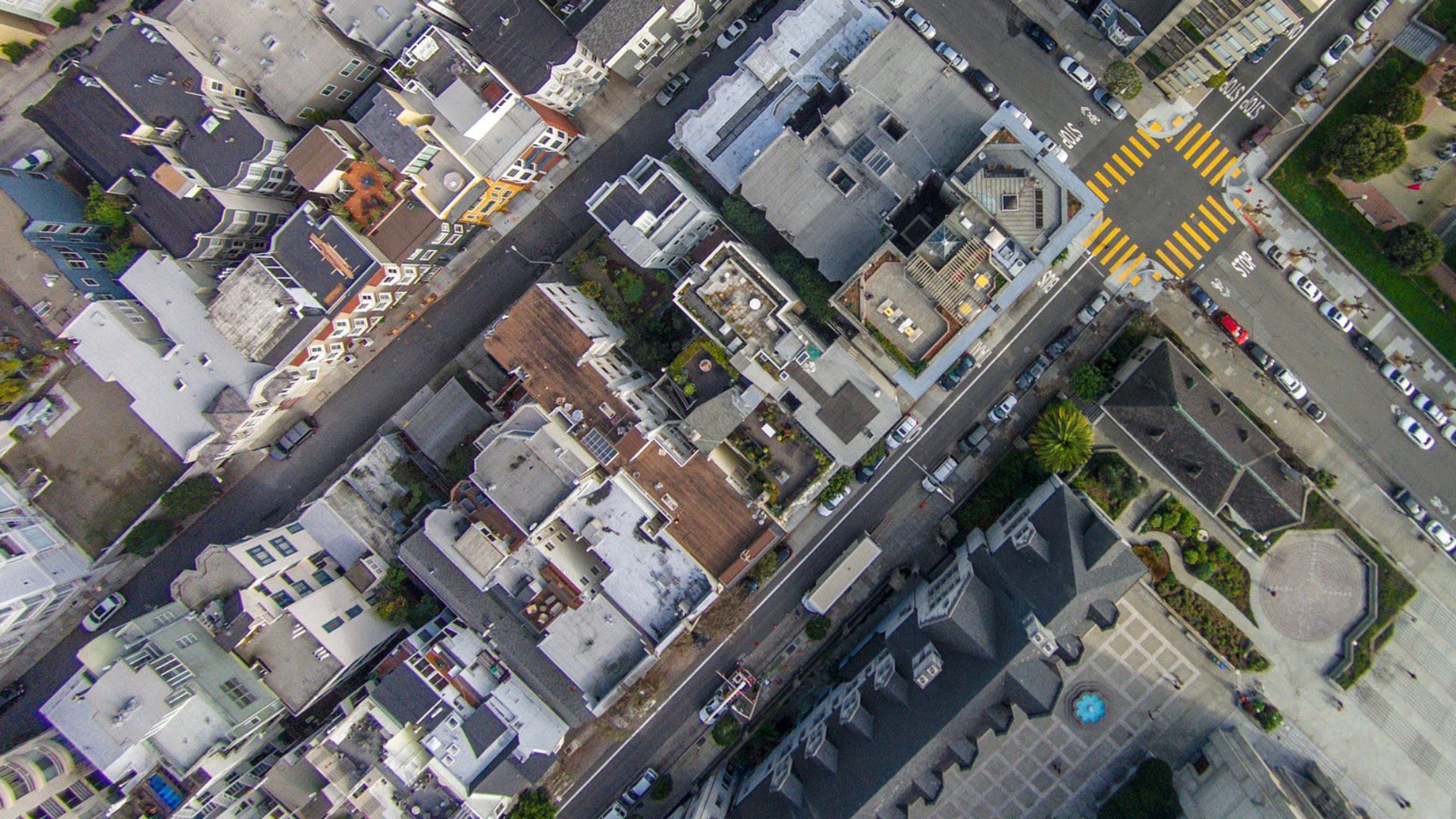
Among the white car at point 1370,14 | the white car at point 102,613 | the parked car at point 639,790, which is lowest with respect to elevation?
the white car at point 102,613

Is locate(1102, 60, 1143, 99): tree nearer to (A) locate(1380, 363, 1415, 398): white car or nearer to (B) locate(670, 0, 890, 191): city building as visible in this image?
(B) locate(670, 0, 890, 191): city building

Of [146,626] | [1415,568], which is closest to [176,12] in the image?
[146,626]

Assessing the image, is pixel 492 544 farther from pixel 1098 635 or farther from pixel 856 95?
pixel 1098 635

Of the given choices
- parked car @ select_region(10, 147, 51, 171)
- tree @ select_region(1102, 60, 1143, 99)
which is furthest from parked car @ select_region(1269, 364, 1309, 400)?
parked car @ select_region(10, 147, 51, 171)

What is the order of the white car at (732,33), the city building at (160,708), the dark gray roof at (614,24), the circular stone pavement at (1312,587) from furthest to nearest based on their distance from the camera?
the white car at (732,33), the circular stone pavement at (1312,587), the dark gray roof at (614,24), the city building at (160,708)

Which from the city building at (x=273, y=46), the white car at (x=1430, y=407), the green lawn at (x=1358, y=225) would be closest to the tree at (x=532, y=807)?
the city building at (x=273, y=46)

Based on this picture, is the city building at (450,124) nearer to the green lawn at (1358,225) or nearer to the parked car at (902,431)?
the parked car at (902,431)

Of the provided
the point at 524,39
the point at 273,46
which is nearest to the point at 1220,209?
the point at 524,39
